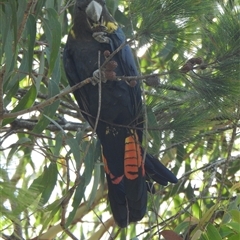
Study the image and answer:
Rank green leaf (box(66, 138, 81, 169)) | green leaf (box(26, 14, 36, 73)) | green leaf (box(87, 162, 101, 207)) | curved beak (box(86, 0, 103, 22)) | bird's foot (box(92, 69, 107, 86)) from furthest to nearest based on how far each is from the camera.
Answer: green leaf (box(87, 162, 101, 207)) < curved beak (box(86, 0, 103, 22)) < green leaf (box(66, 138, 81, 169)) < green leaf (box(26, 14, 36, 73)) < bird's foot (box(92, 69, 107, 86))

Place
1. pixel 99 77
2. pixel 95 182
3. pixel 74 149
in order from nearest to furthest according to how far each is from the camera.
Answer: pixel 99 77, pixel 74 149, pixel 95 182

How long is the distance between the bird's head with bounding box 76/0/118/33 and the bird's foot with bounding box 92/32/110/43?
2cm

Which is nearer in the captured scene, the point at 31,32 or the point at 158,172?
the point at 31,32

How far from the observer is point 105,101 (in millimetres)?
2139

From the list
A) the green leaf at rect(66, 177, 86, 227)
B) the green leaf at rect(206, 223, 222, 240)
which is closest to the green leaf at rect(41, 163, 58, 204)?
the green leaf at rect(66, 177, 86, 227)

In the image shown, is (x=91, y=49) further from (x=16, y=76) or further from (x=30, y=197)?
(x=30, y=197)

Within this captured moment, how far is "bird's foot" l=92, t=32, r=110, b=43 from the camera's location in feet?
6.86

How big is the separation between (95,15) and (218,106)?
2.04 ft

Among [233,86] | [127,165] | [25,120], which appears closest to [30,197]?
[233,86]

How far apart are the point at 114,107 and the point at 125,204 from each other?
330mm

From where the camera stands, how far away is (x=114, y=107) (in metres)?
2.16

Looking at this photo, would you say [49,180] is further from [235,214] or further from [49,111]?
[235,214]

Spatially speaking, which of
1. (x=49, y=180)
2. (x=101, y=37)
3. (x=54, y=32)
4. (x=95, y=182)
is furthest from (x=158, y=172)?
(x=54, y=32)

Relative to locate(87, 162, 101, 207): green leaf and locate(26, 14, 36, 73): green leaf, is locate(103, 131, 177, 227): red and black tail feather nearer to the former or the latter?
locate(87, 162, 101, 207): green leaf
